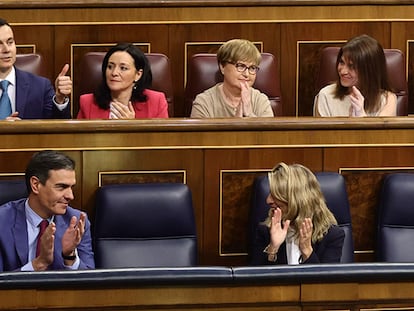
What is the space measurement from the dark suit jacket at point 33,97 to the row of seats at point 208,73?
119 mm

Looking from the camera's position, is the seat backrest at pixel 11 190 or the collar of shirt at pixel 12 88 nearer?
the seat backrest at pixel 11 190

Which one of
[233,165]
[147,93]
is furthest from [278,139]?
[147,93]

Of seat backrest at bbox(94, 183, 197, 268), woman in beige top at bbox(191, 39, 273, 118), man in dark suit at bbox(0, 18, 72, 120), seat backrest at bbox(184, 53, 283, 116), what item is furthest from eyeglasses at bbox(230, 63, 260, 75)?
seat backrest at bbox(94, 183, 197, 268)

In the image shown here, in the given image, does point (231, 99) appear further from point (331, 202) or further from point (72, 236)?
point (72, 236)

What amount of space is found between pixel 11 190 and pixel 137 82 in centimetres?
41

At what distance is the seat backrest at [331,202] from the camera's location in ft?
5.04

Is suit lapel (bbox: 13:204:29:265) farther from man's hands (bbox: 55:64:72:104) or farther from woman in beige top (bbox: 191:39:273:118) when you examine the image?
woman in beige top (bbox: 191:39:273:118)

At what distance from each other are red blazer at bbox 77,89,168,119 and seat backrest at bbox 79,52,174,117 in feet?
0.30

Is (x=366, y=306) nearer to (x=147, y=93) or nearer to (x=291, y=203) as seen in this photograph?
(x=291, y=203)

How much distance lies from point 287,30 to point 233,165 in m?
0.59

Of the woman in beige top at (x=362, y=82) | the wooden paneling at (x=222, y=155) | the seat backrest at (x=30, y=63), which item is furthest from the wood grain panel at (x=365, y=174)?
the seat backrest at (x=30, y=63)

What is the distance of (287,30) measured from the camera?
209cm

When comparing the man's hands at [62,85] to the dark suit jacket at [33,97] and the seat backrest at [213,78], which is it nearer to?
the dark suit jacket at [33,97]

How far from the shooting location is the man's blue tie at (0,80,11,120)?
1791 mm
